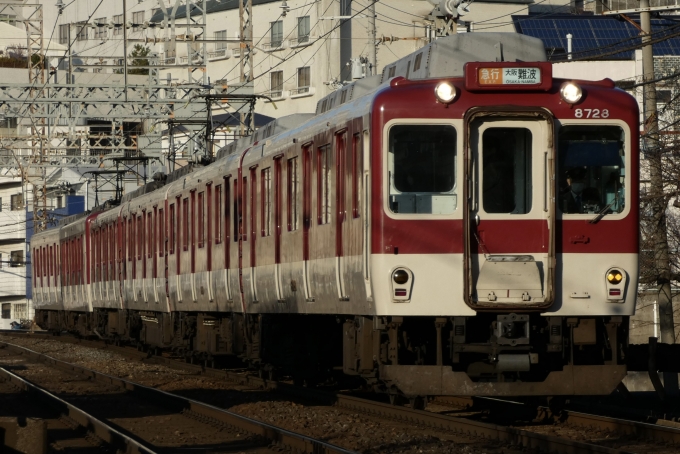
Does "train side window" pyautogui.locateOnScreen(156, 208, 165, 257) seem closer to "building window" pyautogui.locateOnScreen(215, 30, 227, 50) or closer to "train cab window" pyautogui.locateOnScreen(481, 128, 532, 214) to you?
"train cab window" pyautogui.locateOnScreen(481, 128, 532, 214)

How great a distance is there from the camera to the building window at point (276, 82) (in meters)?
60.5

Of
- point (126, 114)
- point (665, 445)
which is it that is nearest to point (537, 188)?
point (665, 445)

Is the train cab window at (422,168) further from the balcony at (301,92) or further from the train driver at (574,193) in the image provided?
the balcony at (301,92)

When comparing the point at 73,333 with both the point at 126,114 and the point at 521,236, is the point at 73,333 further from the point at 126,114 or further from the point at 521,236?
the point at 521,236

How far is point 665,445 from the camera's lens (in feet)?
32.2

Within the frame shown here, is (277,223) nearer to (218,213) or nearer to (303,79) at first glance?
(218,213)

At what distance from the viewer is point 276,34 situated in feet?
198

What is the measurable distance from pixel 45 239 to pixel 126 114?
665 centimetres

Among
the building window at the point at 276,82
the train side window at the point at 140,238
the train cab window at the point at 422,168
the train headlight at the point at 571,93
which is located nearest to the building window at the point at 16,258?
the building window at the point at 276,82

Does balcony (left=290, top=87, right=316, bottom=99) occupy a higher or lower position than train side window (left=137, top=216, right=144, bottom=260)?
higher

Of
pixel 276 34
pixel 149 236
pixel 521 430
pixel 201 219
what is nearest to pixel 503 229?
pixel 521 430

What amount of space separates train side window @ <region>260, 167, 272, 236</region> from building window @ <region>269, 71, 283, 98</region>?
1787 inches

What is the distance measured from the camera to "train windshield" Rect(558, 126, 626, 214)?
1080 centimetres

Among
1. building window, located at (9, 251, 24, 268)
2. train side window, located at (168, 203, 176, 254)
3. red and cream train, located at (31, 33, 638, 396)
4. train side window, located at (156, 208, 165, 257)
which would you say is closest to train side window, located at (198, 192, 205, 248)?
train side window, located at (168, 203, 176, 254)
